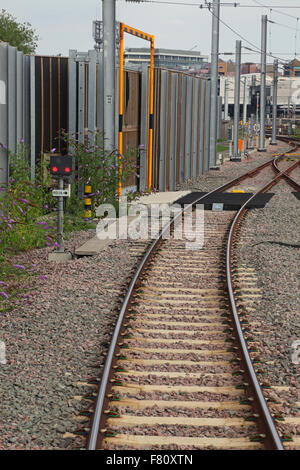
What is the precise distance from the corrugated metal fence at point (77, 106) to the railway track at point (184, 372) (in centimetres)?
446

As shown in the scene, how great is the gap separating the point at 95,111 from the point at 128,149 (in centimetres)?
232

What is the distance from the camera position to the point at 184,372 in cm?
641

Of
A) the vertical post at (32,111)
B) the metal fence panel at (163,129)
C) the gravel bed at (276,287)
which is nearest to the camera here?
the gravel bed at (276,287)

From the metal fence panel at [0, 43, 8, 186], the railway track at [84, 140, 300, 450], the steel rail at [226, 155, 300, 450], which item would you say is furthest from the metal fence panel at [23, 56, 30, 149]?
the steel rail at [226, 155, 300, 450]

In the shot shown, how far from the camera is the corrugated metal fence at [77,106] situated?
1346 cm

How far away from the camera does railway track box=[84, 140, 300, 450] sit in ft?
16.9

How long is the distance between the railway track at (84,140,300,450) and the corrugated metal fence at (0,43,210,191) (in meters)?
4.46

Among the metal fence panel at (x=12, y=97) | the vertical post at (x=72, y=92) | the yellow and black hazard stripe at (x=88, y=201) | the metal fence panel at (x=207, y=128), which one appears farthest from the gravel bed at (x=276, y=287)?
the metal fence panel at (x=207, y=128)

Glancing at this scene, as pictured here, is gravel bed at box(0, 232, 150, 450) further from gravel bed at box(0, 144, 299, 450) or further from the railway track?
the railway track

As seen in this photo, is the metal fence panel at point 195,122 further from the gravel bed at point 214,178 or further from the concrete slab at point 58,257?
the concrete slab at point 58,257

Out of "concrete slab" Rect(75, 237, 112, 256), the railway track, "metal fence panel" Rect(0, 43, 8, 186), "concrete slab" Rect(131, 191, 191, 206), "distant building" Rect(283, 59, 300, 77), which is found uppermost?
"distant building" Rect(283, 59, 300, 77)

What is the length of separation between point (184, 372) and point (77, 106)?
34.5 feet

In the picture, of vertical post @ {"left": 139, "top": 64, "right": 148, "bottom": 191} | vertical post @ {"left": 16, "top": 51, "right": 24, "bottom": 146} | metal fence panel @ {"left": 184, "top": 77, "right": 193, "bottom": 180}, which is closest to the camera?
vertical post @ {"left": 16, "top": 51, "right": 24, "bottom": 146}

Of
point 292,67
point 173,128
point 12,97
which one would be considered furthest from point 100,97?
point 292,67
